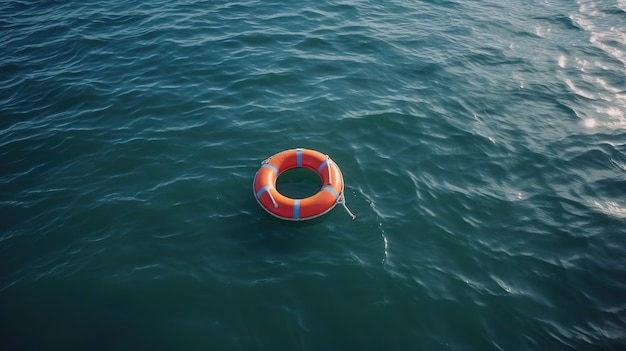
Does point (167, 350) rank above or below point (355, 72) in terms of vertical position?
below

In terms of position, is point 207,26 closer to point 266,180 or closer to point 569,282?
point 266,180

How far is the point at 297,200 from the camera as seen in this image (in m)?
6.87

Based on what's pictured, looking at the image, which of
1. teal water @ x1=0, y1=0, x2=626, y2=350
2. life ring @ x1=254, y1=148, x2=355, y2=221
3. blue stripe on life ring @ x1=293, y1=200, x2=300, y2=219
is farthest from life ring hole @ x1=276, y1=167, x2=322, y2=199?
blue stripe on life ring @ x1=293, y1=200, x2=300, y2=219

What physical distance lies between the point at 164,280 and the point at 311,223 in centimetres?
259

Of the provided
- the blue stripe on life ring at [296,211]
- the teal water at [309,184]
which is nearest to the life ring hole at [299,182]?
the teal water at [309,184]

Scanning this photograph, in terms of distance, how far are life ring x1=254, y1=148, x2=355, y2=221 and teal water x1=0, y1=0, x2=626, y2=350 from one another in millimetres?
346

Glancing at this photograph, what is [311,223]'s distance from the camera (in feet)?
23.2

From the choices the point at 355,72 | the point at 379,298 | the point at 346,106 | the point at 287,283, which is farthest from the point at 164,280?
the point at 355,72

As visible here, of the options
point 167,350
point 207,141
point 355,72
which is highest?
point 355,72

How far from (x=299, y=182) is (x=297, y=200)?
4.09ft

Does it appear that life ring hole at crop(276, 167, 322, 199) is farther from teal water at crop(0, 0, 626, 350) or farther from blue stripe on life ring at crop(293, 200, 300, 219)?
blue stripe on life ring at crop(293, 200, 300, 219)

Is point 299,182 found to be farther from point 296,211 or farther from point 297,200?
point 296,211

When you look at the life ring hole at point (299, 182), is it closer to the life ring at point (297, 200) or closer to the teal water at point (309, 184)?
the teal water at point (309, 184)

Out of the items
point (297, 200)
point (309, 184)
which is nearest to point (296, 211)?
point (297, 200)
